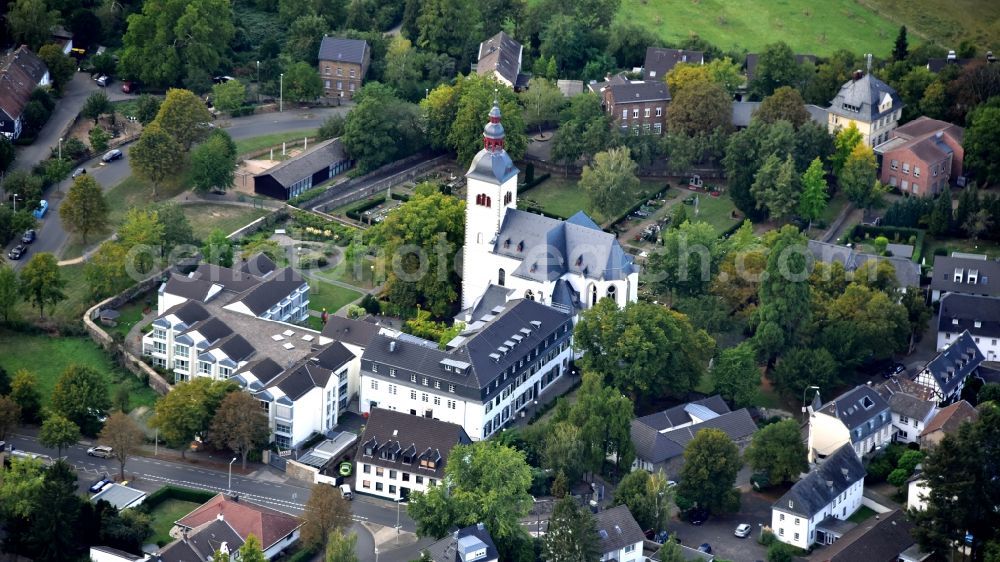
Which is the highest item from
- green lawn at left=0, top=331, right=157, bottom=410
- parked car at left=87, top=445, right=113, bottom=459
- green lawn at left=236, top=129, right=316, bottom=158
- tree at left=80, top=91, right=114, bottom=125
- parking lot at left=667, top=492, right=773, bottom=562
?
tree at left=80, top=91, right=114, bottom=125

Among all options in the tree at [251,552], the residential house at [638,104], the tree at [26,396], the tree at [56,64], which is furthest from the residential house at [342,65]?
the tree at [251,552]

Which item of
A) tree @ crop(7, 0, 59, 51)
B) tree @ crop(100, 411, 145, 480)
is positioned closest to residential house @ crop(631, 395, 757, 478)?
tree @ crop(100, 411, 145, 480)

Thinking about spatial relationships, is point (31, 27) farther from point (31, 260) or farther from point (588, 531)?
point (588, 531)

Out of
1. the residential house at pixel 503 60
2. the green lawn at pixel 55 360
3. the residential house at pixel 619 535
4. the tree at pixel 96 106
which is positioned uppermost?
the residential house at pixel 503 60

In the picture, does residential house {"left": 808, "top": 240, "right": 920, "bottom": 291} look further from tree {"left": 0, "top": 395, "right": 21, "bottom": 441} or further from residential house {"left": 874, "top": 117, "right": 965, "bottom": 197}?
tree {"left": 0, "top": 395, "right": 21, "bottom": 441}

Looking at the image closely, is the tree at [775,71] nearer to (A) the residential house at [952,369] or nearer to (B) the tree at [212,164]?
(A) the residential house at [952,369]

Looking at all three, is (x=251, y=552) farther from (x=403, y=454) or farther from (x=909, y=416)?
(x=909, y=416)
